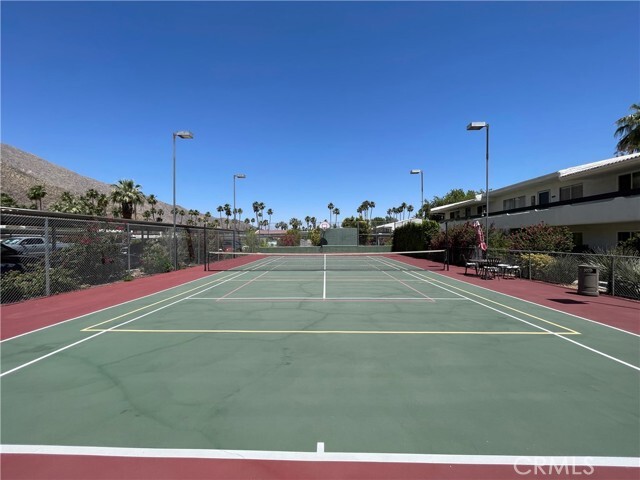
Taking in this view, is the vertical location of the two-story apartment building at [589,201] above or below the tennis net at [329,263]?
above

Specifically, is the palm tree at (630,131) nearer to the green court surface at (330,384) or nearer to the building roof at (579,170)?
the building roof at (579,170)

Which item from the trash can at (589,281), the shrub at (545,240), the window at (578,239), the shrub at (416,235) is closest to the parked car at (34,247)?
the trash can at (589,281)

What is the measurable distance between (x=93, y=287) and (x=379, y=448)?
51.8 feet

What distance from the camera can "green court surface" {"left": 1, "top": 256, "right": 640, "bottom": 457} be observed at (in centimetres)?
377

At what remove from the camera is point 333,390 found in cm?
486

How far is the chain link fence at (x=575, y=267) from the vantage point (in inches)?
491

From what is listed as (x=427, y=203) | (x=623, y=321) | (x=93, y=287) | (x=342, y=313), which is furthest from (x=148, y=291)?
(x=427, y=203)

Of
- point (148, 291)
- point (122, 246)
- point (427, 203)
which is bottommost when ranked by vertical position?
point (148, 291)

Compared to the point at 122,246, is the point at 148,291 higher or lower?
lower

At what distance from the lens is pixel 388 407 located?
4383 millimetres

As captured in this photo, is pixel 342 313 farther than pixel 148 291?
No

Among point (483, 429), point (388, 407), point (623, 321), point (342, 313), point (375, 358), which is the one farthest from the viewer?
point (342, 313)

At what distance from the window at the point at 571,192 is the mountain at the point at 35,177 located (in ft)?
409

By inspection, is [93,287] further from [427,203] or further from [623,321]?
[427,203]
